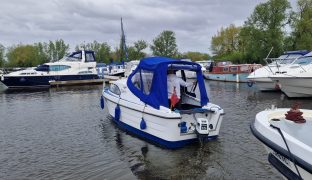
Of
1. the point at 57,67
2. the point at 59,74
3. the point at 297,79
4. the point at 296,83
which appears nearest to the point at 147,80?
the point at 297,79

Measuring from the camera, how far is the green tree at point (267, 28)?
4806 centimetres

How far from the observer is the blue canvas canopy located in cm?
977

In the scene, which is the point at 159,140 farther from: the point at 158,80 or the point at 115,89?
the point at 115,89

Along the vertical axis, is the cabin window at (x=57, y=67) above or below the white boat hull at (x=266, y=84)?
above

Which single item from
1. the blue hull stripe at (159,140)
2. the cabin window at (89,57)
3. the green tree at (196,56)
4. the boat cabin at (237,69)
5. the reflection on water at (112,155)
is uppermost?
the green tree at (196,56)

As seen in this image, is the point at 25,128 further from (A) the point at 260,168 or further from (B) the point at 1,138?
(A) the point at 260,168

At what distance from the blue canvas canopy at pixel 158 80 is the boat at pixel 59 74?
2570 centimetres

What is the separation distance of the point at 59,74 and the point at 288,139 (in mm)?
33656

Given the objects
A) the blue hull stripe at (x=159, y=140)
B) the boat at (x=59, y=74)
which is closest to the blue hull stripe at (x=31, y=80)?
the boat at (x=59, y=74)

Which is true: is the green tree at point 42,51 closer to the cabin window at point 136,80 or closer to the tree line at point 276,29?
the tree line at point 276,29

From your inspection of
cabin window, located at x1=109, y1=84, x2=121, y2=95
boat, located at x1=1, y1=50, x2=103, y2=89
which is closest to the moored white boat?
cabin window, located at x1=109, y1=84, x2=121, y2=95

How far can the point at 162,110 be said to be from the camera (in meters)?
9.31

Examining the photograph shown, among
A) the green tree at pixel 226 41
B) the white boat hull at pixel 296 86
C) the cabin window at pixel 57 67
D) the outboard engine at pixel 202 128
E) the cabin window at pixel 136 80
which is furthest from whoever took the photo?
the green tree at pixel 226 41

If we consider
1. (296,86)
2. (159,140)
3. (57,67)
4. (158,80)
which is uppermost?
(57,67)
